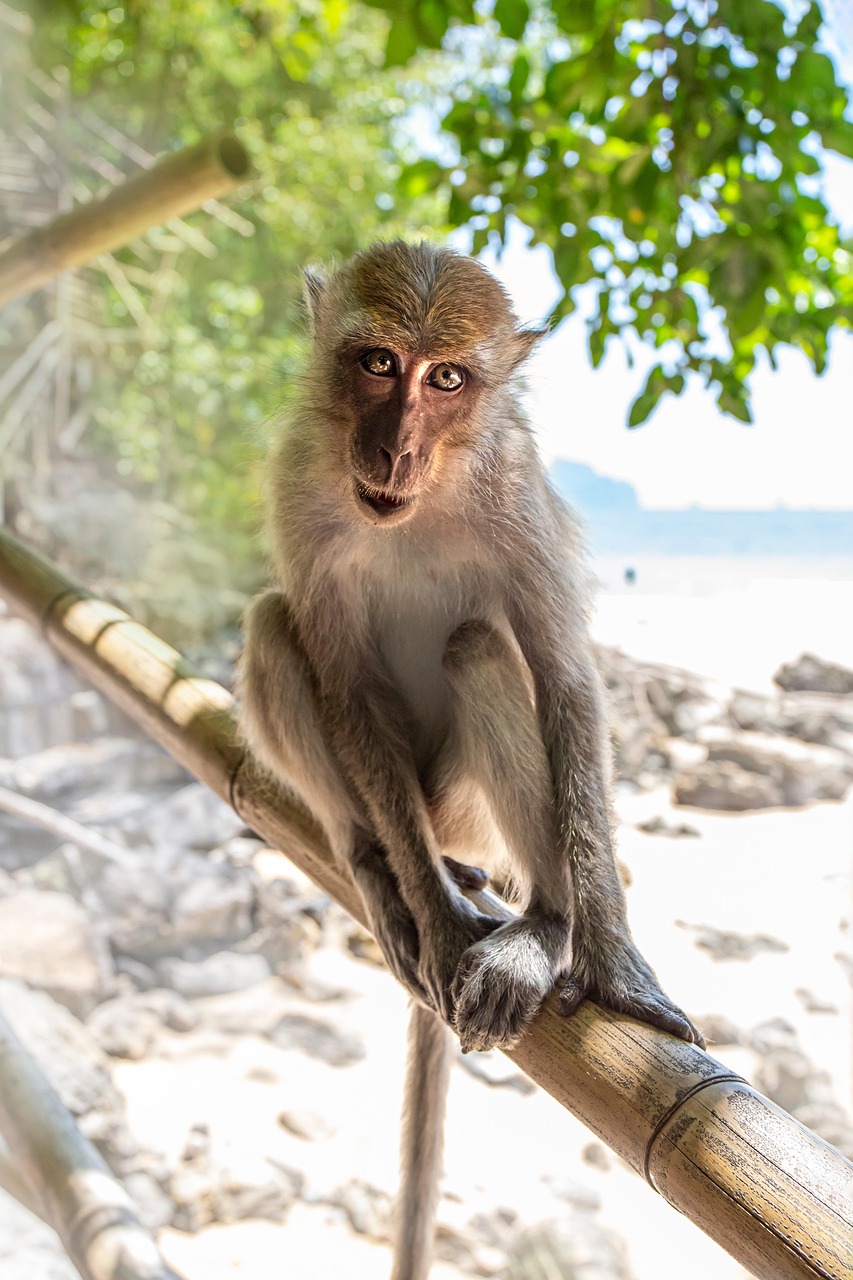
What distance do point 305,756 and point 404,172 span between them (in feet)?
6.18

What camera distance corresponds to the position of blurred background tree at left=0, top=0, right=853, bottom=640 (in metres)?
2.48

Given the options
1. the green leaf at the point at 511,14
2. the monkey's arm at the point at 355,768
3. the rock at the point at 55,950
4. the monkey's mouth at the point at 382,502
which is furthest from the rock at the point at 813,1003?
the green leaf at the point at 511,14

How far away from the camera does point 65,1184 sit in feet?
7.80

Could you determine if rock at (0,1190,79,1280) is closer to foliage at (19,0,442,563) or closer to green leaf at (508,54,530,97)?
green leaf at (508,54,530,97)

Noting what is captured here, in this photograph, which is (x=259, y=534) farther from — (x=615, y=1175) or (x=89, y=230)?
(x=615, y=1175)

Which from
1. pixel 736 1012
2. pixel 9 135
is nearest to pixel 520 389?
pixel 736 1012

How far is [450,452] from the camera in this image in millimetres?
1926

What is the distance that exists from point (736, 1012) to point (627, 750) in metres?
1.84

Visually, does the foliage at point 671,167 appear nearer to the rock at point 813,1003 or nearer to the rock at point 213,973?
the rock at point 813,1003

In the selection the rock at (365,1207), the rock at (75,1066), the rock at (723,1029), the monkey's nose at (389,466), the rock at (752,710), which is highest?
the monkey's nose at (389,466)

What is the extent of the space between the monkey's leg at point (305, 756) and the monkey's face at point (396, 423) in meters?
0.43

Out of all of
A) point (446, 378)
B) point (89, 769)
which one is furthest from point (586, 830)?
point (89, 769)

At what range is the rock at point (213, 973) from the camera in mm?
5035

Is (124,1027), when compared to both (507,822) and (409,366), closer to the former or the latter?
(507,822)
